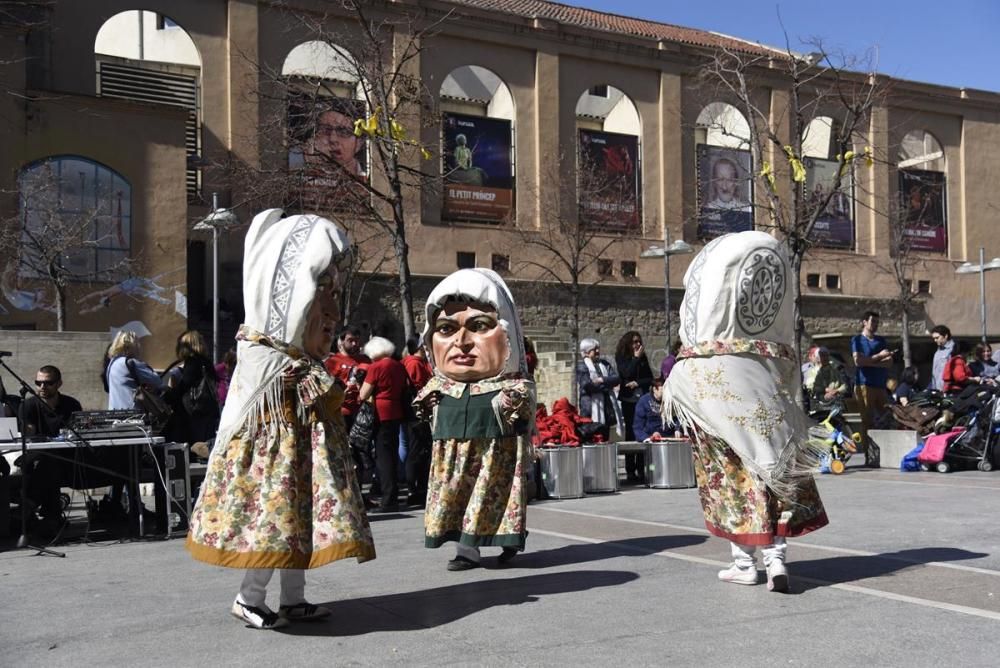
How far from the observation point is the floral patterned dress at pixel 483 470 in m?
7.25

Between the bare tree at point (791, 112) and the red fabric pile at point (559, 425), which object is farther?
the bare tree at point (791, 112)

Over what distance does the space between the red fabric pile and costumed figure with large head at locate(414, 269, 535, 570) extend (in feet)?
14.9

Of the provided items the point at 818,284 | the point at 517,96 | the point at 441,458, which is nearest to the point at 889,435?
the point at 441,458

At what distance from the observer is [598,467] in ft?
40.7

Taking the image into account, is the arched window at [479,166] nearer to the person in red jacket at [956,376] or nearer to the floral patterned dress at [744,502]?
the person in red jacket at [956,376]

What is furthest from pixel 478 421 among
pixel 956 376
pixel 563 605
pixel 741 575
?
pixel 956 376

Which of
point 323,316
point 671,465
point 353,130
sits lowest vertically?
point 671,465

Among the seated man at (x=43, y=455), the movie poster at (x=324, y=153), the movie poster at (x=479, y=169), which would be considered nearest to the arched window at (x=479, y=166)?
the movie poster at (x=479, y=169)

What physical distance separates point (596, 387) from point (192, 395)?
5.14m

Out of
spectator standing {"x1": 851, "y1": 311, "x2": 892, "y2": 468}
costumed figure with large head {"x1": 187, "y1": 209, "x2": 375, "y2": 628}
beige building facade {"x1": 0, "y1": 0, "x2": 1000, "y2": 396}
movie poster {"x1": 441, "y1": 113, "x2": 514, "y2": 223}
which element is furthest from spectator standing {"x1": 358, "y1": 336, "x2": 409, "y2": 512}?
movie poster {"x1": 441, "y1": 113, "x2": 514, "y2": 223}

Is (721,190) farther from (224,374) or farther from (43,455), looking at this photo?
(43,455)

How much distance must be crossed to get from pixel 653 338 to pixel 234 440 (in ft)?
95.3

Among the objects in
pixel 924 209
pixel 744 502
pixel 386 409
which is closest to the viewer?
pixel 744 502

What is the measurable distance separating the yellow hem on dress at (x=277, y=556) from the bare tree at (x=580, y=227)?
2585 centimetres
